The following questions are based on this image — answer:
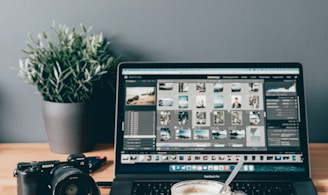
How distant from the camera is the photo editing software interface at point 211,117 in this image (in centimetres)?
125

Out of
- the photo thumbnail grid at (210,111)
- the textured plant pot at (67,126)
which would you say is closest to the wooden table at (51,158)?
the textured plant pot at (67,126)

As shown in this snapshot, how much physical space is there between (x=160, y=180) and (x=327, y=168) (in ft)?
1.38

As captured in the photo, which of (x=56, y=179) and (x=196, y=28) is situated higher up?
(x=196, y=28)

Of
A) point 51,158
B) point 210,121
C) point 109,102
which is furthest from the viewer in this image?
point 109,102

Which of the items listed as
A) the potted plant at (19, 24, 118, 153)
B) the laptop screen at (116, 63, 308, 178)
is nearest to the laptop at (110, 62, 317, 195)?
the laptop screen at (116, 63, 308, 178)

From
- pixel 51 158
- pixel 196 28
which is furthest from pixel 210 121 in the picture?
pixel 51 158

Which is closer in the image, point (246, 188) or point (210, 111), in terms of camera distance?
point (246, 188)

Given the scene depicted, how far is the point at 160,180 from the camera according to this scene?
1.21 meters

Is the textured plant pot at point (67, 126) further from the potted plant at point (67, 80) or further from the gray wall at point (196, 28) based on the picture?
the gray wall at point (196, 28)

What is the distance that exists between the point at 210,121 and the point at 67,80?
0.38m

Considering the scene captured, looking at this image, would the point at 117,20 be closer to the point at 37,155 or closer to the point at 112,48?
the point at 112,48

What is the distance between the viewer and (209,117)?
128cm

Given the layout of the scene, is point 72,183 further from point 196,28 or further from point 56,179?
point 196,28

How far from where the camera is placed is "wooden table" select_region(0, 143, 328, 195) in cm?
122
